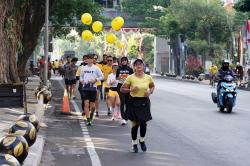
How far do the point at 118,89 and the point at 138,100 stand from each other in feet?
17.0

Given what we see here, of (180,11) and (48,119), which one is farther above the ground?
(180,11)

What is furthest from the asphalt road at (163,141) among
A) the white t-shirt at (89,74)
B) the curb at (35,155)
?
the white t-shirt at (89,74)

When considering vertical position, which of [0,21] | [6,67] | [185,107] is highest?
[0,21]

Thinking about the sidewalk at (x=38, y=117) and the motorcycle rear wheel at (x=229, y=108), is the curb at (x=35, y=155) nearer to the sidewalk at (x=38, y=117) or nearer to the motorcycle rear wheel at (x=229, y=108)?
the sidewalk at (x=38, y=117)

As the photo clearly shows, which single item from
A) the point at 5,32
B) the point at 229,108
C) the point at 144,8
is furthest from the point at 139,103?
the point at 144,8

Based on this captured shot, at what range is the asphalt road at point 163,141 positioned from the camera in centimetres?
1069

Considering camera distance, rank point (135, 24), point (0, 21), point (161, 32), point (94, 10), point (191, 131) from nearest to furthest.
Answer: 1. point (191, 131)
2. point (0, 21)
3. point (94, 10)
4. point (161, 32)
5. point (135, 24)

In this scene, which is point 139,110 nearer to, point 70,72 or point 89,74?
point 89,74

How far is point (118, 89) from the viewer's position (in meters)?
16.8

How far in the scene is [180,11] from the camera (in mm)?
61688

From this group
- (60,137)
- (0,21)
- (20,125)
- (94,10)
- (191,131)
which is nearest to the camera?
(20,125)

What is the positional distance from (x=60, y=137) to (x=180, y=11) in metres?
48.9

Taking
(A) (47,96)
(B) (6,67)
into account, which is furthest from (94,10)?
(A) (47,96)

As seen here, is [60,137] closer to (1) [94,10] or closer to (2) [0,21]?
(2) [0,21]
